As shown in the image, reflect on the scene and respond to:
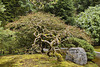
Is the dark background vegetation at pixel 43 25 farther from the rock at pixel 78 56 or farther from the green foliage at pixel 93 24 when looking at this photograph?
the rock at pixel 78 56

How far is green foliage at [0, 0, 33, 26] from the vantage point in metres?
9.56

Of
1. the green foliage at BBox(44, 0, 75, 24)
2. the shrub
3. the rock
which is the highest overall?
the green foliage at BBox(44, 0, 75, 24)

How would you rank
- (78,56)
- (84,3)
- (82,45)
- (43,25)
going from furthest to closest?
(84,3)
(82,45)
(43,25)
(78,56)

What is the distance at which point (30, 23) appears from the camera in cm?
509

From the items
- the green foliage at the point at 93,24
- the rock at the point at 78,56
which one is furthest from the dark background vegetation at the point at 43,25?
the rock at the point at 78,56

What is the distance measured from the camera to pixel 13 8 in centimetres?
1018

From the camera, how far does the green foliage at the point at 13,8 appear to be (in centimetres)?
956

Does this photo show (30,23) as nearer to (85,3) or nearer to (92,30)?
(92,30)

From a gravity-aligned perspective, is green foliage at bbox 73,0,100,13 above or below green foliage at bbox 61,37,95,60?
above

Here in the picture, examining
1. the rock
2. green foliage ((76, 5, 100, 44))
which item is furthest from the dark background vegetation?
the rock

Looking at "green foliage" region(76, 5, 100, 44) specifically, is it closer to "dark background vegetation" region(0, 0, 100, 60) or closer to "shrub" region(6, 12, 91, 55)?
"dark background vegetation" region(0, 0, 100, 60)

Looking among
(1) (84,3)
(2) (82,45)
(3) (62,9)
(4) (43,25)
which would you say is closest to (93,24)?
(3) (62,9)

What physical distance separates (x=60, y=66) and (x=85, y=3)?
15802 millimetres

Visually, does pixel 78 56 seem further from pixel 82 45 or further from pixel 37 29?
pixel 37 29
